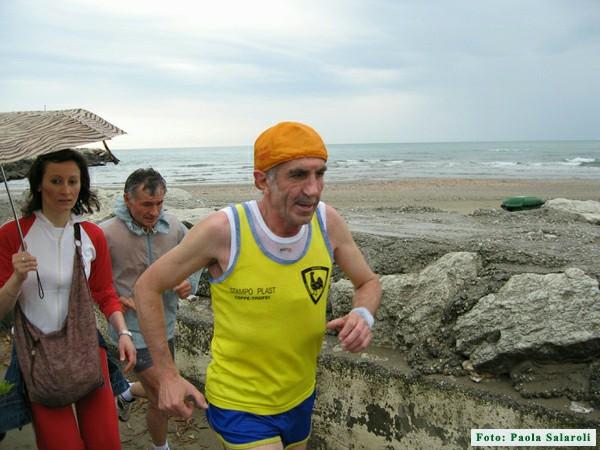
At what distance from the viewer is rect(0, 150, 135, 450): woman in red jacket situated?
282 cm

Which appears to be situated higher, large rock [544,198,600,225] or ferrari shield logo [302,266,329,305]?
ferrari shield logo [302,266,329,305]

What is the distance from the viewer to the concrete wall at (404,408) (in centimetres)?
304

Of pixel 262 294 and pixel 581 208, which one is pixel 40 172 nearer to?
pixel 262 294

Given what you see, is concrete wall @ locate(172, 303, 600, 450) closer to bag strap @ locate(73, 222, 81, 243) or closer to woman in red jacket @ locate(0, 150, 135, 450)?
woman in red jacket @ locate(0, 150, 135, 450)

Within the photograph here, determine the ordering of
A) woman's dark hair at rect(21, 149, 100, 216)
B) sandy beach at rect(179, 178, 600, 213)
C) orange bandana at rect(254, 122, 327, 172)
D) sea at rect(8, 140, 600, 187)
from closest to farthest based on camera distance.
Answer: orange bandana at rect(254, 122, 327, 172)
woman's dark hair at rect(21, 149, 100, 216)
sandy beach at rect(179, 178, 600, 213)
sea at rect(8, 140, 600, 187)

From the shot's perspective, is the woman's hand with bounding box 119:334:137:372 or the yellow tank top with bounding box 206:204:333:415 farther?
the woman's hand with bounding box 119:334:137:372

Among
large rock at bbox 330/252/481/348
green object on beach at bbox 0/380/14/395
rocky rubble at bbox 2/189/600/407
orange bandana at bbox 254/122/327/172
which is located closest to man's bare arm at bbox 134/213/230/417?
orange bandana at bbox 254/122/327/172

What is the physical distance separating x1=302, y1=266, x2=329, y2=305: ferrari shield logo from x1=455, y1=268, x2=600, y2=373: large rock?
139 centimetres

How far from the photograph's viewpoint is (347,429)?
12.1ft

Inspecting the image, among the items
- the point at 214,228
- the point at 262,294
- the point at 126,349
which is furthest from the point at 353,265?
the point at 126,349

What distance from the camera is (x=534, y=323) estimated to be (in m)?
3.28

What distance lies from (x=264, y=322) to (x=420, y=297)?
1.74m

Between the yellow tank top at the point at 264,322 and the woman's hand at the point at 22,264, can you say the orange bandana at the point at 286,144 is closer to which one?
the yellow tank top at the point at 264,322

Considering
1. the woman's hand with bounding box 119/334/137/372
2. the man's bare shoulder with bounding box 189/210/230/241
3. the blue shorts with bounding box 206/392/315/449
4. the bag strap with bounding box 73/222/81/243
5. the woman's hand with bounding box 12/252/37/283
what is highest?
the man's bare shoulder with bounding box 189/210/230/241
